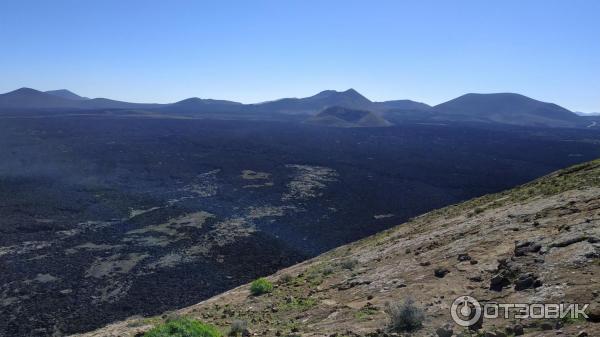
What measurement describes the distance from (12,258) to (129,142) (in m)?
59.2

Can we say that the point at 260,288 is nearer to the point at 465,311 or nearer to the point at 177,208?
the point at 465,311

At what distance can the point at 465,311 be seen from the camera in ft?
30.8

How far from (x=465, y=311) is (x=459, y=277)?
95.2 inches

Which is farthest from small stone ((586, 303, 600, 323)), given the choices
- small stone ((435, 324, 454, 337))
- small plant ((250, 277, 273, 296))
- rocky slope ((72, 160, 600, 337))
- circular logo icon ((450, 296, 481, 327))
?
small plant ((250, 277, 273, 296))

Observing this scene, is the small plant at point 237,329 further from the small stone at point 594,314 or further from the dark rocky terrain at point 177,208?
the dark rocky terrain at point 177,208

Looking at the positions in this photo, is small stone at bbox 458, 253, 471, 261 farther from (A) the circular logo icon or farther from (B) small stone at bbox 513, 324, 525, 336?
(B) small stone at bbox 513, 324, 525, 336

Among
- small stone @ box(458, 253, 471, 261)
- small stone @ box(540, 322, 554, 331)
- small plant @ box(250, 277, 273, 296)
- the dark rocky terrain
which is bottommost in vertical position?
Answer: the dark rocky terrain

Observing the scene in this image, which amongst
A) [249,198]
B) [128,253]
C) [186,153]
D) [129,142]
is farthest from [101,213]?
[129,142]

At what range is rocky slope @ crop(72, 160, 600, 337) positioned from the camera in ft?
30.3

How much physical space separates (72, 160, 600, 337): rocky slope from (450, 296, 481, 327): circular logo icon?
0.69ft

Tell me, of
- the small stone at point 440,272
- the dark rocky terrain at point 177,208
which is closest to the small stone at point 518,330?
the small stone at point 440,272

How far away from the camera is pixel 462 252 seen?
13.8 m

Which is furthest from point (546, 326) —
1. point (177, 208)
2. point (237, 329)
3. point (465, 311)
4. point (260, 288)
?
point (177, 208)

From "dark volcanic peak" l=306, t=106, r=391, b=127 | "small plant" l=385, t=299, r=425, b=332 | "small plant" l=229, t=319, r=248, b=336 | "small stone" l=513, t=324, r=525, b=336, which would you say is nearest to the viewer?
"small stone" l=513, t=324, r=525, b=336
